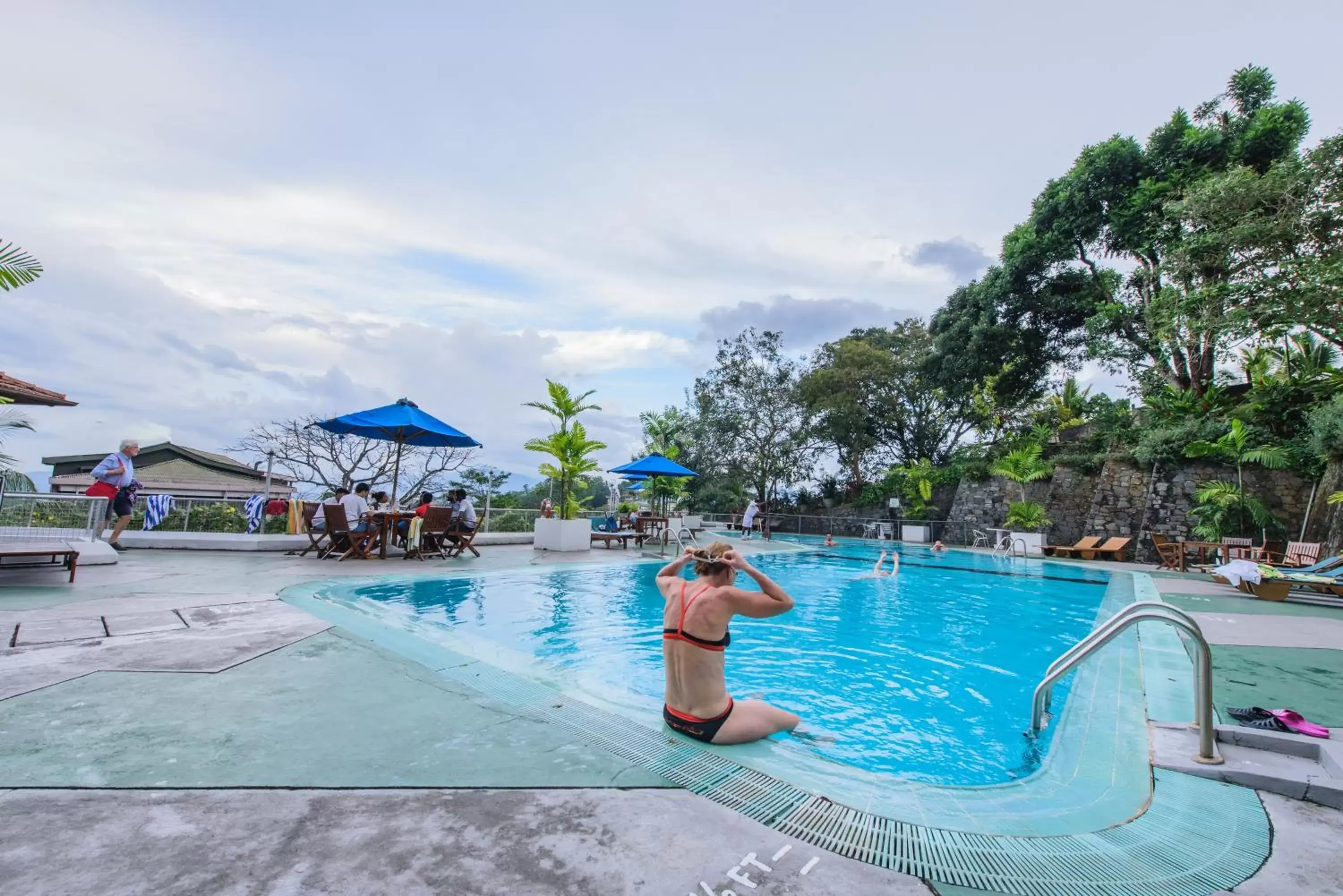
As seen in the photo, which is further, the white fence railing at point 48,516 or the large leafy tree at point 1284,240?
the large leafy tree at point 1284,240

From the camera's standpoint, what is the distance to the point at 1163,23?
38.2ft

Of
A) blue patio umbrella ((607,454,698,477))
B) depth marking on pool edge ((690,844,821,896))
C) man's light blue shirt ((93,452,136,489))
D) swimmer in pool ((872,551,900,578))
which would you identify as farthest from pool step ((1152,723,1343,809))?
blue patio umbrella ((607,454,698,477))

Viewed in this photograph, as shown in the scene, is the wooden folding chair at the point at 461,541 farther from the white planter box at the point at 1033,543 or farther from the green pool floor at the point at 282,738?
the white planter box at the point at 1033,543

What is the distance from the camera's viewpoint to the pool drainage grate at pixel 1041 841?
5.97ft

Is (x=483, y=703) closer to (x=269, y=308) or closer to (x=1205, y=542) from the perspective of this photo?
(x=1205, y=542)

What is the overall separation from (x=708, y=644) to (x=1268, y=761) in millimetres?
2636

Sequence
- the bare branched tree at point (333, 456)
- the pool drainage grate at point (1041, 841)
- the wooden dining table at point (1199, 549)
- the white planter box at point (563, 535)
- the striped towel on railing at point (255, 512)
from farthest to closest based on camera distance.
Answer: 1. the bare branched tree at point (333, 456)
2. the white planter box at point (563, 535)
3. the wooden dining table at point (1199, 549)
4. the striped towel on railing at point (255, 512)
5. the pool drainage grate at point (1041, 841)

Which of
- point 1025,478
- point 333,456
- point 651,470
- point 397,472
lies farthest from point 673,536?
point 1025,478

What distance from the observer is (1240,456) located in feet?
45.8

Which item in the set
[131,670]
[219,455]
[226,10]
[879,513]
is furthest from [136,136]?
[879,513]

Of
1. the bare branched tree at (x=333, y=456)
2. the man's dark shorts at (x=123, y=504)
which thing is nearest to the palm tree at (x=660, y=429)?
the bare branched tree at (x=333, y=456)

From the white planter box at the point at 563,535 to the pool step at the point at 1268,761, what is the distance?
11050mm

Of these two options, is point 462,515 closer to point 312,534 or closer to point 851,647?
point 312,534

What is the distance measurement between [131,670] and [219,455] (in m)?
24.5
